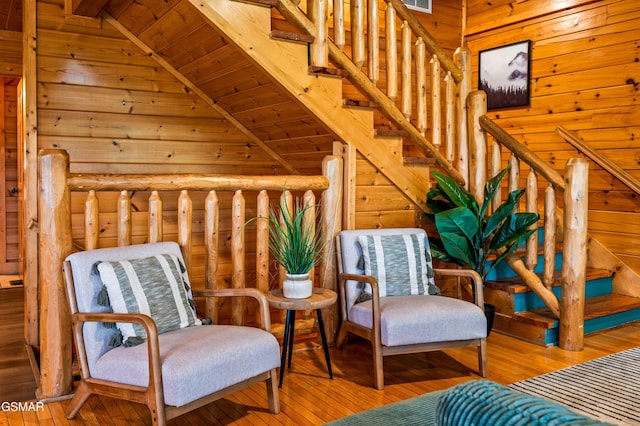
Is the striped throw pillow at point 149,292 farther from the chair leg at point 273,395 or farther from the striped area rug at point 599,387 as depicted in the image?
the striped area rug at point 599,387

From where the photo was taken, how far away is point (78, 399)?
2.50 metres

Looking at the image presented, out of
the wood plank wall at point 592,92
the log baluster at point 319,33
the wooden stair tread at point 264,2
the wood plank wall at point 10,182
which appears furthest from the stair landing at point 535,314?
the wood plank wall at point 10,182

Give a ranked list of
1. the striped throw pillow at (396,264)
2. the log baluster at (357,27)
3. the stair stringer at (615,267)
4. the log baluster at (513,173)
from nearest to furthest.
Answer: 1. the striped throw pillow at (396,264)
2. the log baluster at (357,27)
3. the log baluster at (513,173)
4. the stair stringer at (615,267)

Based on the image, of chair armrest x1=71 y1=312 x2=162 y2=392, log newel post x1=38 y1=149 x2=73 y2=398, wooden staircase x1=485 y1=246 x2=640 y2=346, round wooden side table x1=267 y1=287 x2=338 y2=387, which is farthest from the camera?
wooden staircase x1=485 y1=246 x2=640 y2=346

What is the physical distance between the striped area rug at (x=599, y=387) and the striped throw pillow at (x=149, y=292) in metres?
1.72

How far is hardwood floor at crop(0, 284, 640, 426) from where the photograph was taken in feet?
8.55

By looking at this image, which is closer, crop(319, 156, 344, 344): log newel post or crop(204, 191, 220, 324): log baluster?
crop(204, 191, 220, 324): log baluster

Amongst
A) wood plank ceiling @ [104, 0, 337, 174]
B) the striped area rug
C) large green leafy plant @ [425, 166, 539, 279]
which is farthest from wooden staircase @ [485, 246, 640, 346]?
wood plank ceiling @ [104, 0, 337, 174]

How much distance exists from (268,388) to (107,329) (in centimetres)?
77

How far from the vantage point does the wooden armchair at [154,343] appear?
85.5 inches

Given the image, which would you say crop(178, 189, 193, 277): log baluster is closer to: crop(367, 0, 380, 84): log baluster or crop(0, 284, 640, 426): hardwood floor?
crop(0, 284, 640, 426): hardwood floor

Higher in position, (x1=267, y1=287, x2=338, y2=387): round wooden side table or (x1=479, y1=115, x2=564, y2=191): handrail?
(x1=479, y1=115, x2=564, y2=191): handrail

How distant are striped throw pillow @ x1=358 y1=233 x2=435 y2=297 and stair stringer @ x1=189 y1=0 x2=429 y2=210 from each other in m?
0.66

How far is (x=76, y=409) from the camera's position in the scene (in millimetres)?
2531
